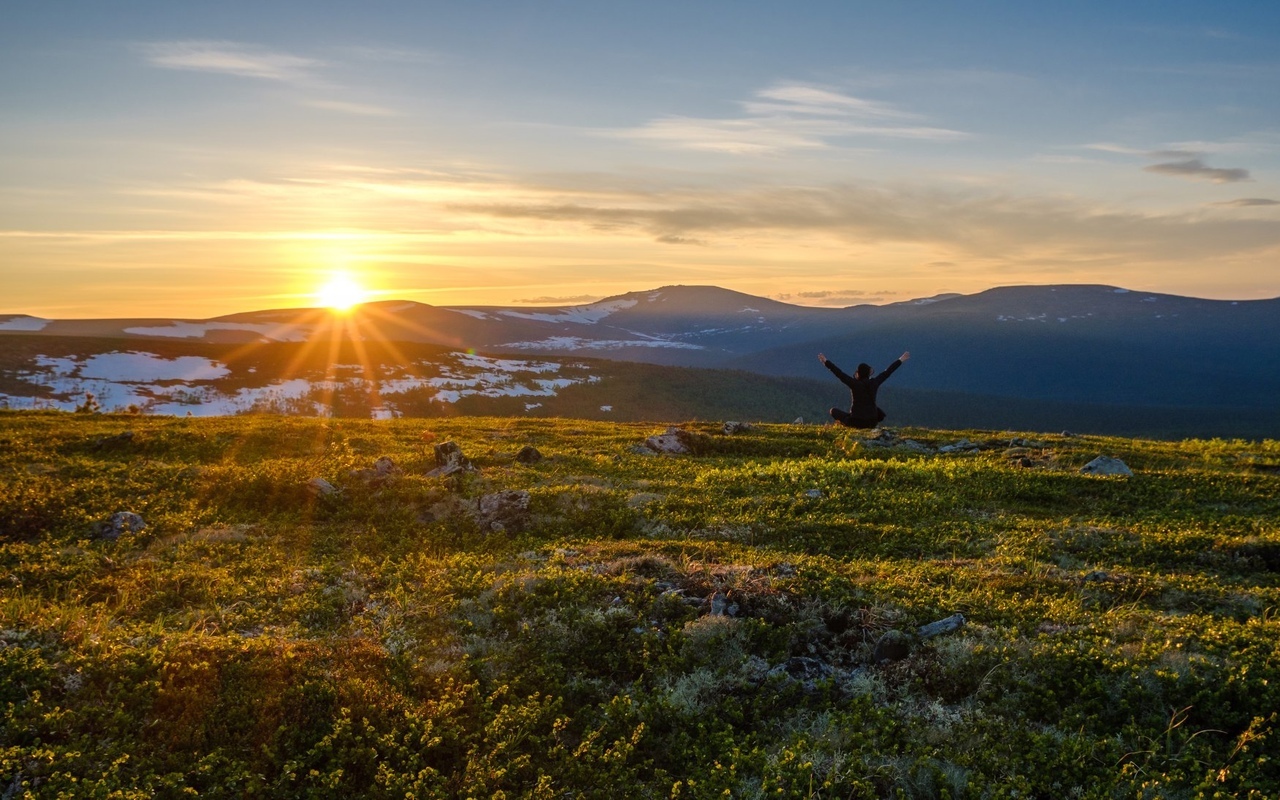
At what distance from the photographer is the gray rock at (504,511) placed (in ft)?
44.8

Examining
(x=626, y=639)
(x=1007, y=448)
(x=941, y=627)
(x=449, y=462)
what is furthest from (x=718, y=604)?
(x=1007, y=448)

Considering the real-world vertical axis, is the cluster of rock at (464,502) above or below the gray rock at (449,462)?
below

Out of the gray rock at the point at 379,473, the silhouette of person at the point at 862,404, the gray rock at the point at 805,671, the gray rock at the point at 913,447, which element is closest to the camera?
the gray rock at the point at 805,671

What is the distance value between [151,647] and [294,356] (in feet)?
407

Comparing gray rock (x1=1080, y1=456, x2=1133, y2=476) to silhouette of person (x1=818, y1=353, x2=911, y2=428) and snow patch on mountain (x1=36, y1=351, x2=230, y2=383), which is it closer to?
silhouette of person (x1=818, y1=353, x2=911, y2=428)

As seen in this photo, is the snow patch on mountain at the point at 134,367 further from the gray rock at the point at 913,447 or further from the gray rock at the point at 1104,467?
the gray rock at the point at 1104,467

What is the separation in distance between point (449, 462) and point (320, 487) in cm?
330

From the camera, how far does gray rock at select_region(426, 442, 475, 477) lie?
16797 mm

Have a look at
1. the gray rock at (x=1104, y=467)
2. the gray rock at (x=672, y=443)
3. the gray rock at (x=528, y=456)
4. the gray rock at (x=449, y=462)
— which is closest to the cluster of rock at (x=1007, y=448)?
the gray rock at (x=1104, y=467)

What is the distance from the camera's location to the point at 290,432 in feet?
75.0

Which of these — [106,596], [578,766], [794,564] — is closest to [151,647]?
[106,596]

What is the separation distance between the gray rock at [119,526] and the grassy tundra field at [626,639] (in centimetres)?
5

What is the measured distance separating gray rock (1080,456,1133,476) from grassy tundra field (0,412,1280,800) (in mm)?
2197

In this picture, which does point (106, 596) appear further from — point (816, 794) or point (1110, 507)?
point (1110, 507)
